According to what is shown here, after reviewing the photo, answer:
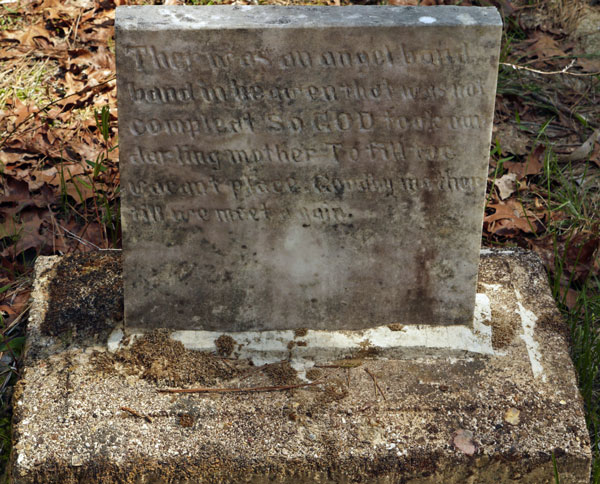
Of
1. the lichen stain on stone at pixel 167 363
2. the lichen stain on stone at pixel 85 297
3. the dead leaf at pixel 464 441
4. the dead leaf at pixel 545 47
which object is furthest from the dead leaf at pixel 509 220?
the lichen stain on stone at pixel 85 297

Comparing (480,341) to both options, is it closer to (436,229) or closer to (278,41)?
(436,229)

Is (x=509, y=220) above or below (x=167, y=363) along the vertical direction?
below

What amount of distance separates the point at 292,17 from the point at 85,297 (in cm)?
143

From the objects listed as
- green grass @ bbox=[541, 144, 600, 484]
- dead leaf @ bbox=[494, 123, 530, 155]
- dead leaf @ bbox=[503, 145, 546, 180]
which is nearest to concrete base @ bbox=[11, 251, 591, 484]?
green grass @ bbox=[541, 144, 600, 484]

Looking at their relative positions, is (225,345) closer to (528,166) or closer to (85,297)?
(85,297)

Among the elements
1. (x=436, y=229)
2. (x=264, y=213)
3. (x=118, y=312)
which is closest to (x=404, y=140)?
(x=436, y=229)

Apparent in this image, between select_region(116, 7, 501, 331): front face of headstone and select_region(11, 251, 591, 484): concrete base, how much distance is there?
121 mm

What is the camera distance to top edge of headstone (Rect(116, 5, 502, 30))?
262 centimetres

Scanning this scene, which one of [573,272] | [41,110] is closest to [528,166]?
[573,272]

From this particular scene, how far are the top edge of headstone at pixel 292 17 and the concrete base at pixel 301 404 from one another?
3.72 ft

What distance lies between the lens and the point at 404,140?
9.15 feet

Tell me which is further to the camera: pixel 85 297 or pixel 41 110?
pixel 41 110

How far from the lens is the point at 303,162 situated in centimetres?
281

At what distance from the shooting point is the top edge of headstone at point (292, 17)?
103 inches
